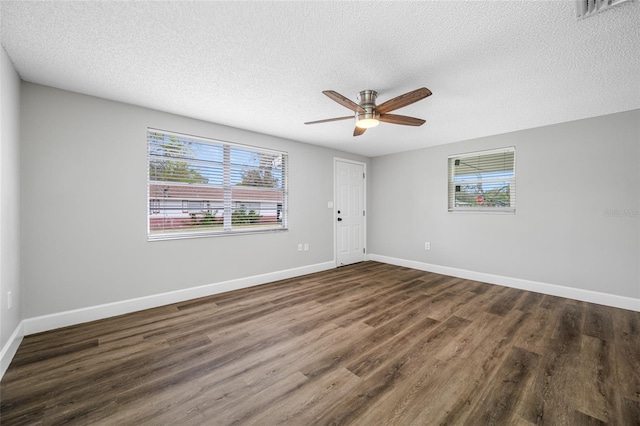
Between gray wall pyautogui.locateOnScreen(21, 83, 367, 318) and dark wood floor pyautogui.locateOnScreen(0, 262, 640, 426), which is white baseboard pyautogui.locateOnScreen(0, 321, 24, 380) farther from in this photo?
gray wall pyautogui.locateOnScreen(21, 83, 367, 318)

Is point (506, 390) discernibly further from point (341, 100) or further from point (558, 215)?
point (558, 215)

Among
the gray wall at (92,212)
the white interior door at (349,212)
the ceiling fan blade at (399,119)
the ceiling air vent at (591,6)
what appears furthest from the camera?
the white interior door at (349,212)

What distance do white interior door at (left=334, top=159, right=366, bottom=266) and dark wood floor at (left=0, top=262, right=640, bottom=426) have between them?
7.11 feet

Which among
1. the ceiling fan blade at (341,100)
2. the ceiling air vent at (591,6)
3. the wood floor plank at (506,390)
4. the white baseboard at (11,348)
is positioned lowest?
the wood floor plank at (506,390)

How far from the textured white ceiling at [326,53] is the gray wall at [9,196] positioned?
247 mm

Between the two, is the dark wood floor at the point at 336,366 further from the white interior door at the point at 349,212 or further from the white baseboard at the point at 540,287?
the white interior door at the point at 349,212

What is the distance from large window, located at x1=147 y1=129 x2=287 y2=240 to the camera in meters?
3.12

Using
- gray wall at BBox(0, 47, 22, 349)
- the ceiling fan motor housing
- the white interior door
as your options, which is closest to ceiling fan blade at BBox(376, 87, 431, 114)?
the ceiling fan motor housing

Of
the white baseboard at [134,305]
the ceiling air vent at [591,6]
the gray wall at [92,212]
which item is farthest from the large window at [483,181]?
the gray wall at [92,212]

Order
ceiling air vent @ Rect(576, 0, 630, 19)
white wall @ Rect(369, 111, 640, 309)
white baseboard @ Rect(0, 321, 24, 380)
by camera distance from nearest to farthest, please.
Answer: ceiling air vent @ Rect(576, 0, 630, 19)
white baseboard @ Rect(0, 321, 24, 380)
white wall @ Rect(369, 111, 640, 309)

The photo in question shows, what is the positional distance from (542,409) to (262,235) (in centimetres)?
350

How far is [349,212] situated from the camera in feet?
17.6

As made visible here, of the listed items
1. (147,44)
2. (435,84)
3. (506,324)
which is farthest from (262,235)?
(506,324)

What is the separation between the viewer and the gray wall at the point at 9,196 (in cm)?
187
